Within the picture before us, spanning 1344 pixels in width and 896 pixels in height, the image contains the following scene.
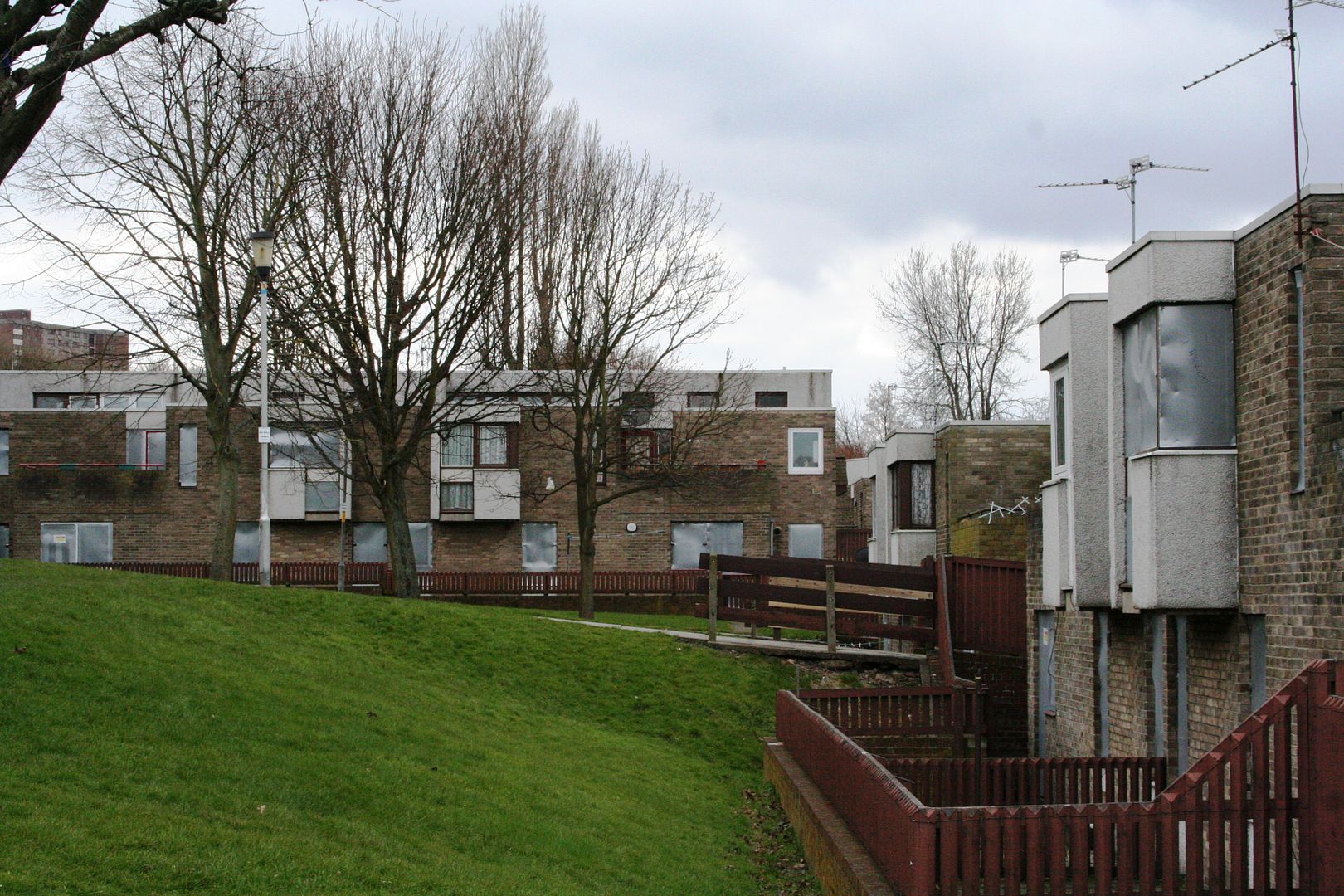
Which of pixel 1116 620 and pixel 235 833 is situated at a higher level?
pixel 1116 620

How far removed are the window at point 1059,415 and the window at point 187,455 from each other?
122 ft

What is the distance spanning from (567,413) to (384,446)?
49.7 feet

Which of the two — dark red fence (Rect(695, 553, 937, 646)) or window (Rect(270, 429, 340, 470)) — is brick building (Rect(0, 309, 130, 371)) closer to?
window (Rect(270, 429, 340, 470))

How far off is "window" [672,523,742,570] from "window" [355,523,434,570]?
8.25 m

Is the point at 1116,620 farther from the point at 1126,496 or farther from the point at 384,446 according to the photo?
the point at 384,446

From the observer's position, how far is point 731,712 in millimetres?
21797

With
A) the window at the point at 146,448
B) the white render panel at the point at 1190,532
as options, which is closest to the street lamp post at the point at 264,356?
the white render panel at the point at 1190,532

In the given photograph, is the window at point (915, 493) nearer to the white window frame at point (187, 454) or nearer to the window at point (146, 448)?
the white window frame at point (187, 454)

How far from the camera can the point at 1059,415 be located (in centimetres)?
1566

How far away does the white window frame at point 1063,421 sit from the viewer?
1448cm

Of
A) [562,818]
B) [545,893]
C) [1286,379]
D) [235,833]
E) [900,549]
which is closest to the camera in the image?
[235,833]

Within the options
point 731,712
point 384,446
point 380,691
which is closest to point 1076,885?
point 380,691

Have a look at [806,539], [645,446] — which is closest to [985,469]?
[645,446]

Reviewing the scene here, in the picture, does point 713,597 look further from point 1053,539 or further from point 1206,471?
point 1206,471
